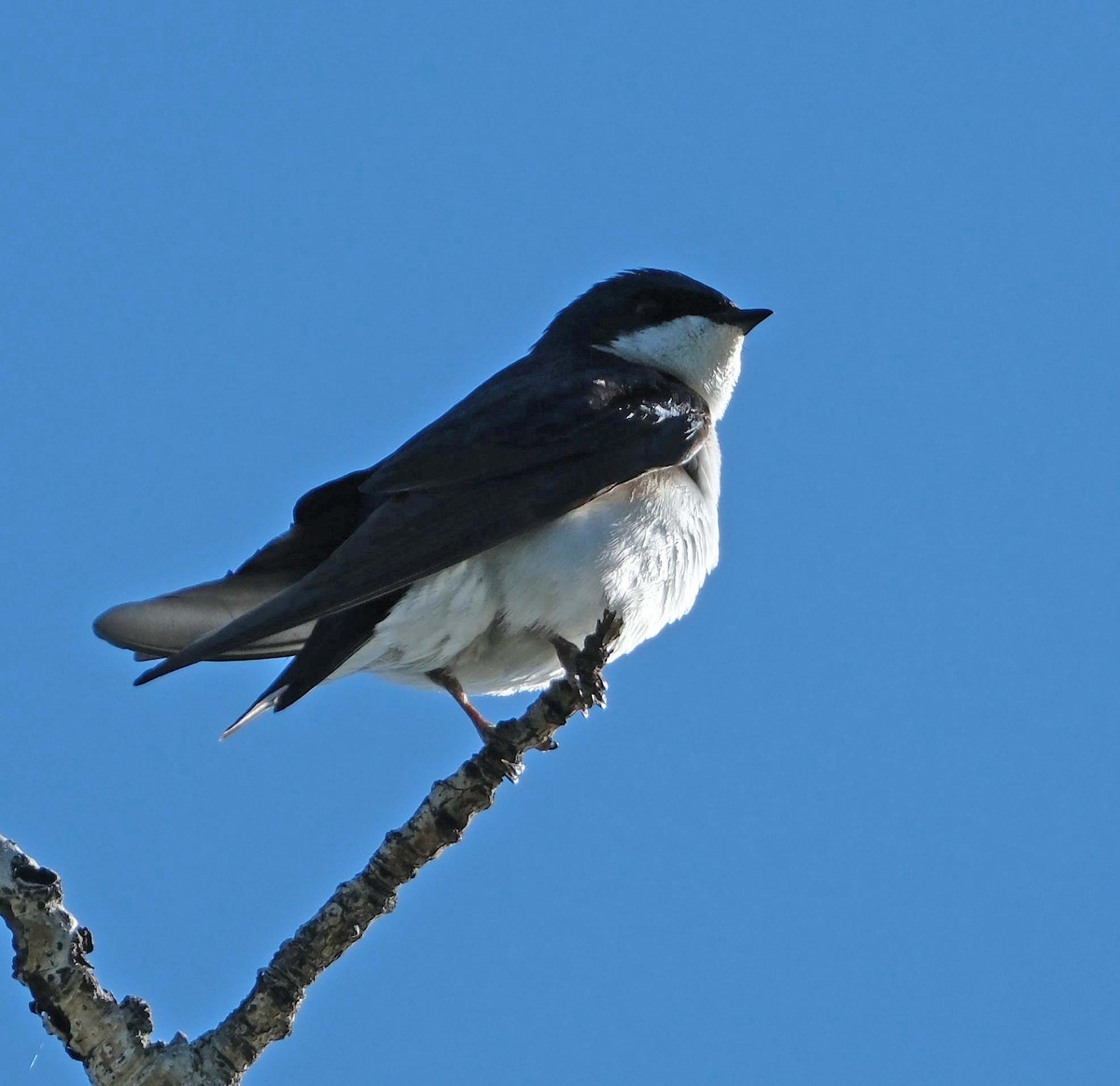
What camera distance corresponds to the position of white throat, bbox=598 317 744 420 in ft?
26.6

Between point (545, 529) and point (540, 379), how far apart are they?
3.76ft

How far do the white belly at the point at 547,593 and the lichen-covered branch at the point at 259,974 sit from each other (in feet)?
2.89

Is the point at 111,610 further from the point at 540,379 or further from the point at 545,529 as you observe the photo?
the point at 540,379

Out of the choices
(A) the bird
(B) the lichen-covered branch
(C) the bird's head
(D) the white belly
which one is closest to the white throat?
(C) the bird's head

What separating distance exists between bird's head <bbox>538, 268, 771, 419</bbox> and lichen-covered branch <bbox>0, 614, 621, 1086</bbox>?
3.02m

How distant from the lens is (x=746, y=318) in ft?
26.4

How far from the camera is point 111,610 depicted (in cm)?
623

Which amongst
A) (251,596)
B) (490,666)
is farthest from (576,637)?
(251,596)

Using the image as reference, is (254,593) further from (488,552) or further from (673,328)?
(673,328)

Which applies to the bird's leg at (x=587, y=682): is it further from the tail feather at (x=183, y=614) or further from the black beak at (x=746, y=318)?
the black beak at (x=746, y=318)

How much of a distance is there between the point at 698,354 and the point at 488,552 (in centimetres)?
221

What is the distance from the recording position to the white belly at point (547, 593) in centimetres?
625

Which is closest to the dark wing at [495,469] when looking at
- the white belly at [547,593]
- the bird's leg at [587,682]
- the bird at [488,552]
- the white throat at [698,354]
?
the bird at [488,552]

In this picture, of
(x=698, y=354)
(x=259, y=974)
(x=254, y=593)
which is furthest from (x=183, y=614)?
(x=698, y=354)
